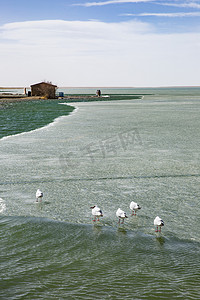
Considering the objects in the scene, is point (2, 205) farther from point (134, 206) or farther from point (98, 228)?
point (134, 206)

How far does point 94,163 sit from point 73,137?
27.4ft

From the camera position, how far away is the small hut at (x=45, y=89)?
109 meters

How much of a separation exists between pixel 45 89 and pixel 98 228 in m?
105

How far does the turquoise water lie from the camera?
21.4ft

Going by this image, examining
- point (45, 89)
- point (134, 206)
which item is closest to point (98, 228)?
point (134, 206)

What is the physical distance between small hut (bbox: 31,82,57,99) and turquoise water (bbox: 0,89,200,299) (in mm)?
93812

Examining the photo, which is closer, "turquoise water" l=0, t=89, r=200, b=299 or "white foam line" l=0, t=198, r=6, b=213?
"turquoise water" l=0, t=89, r=200, b=299

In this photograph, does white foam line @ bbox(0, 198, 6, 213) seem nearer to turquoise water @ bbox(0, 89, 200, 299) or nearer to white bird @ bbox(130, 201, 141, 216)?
turquoise water @ bbox(0, 89, 200, 299)

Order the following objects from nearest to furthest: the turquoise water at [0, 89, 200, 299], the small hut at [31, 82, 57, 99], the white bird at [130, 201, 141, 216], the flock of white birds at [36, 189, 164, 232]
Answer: the turquoise water at [0, 89, 200, 299] < the flock of white birds at [36, 189, 164, 232] < the white bird at [130, 201, 141, 216] < the small hut at [31, 82, 57, 99]

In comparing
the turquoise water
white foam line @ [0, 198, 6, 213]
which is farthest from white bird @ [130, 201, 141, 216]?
white foam line @ [0, 198, 6, 213]

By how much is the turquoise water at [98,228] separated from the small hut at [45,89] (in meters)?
93.8

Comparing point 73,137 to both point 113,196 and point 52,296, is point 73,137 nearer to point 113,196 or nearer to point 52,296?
point 113,196

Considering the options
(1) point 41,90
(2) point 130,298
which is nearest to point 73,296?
(2) point 130,298

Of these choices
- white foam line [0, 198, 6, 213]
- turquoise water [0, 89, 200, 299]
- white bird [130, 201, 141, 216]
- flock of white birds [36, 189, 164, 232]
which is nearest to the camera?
turquoise water [0, 89, 200, 299]
